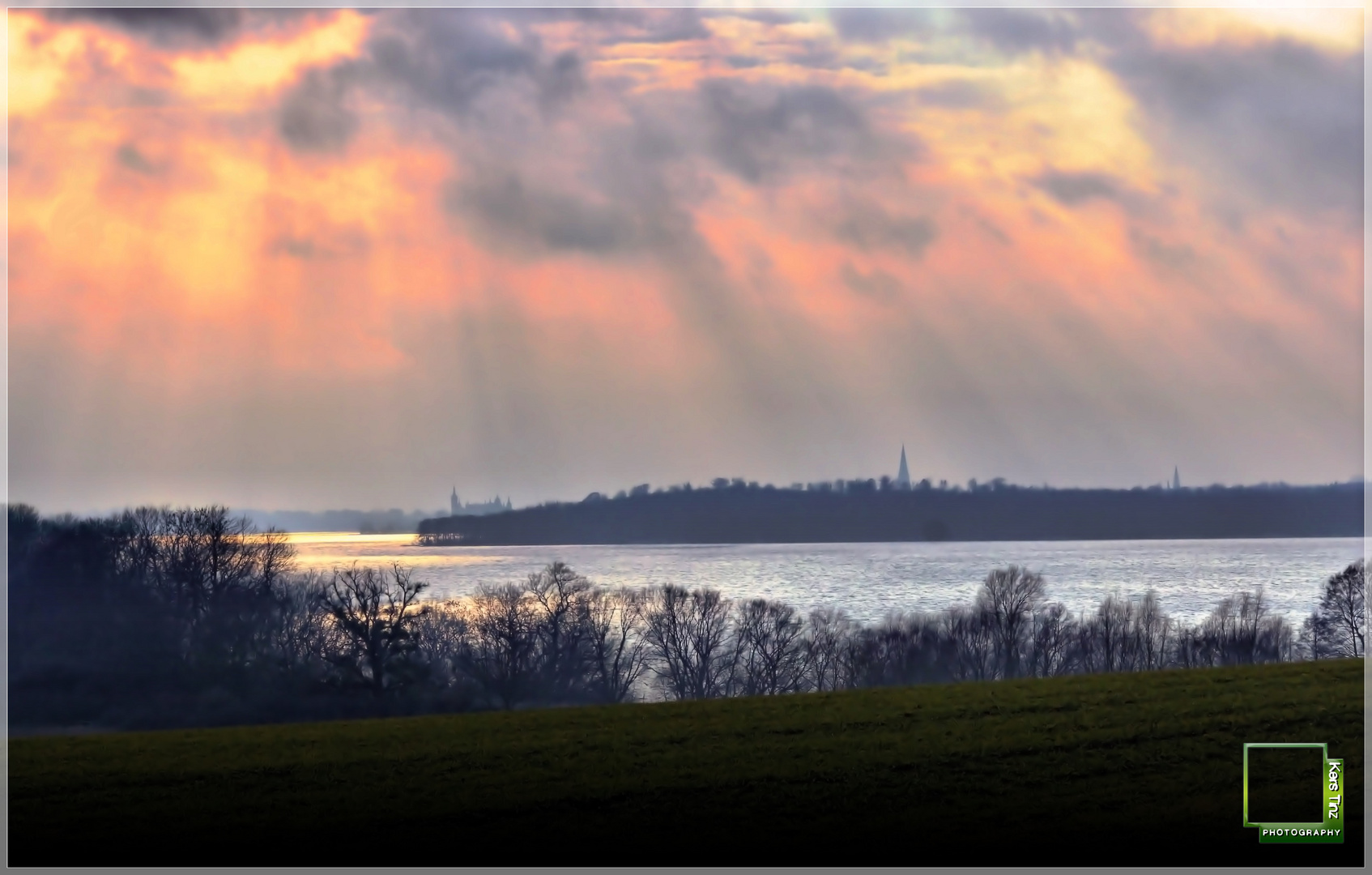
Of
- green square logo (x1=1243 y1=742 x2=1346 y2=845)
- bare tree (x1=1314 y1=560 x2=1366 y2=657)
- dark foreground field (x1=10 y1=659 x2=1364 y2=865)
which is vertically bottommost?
bare tree (x1=1314 y1=560 x2=1366 y2=657)

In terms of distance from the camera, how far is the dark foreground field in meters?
13.4

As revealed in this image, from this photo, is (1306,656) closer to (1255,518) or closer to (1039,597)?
(1039,597)

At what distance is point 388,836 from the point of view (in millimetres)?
14109

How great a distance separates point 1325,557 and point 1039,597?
2294 inches

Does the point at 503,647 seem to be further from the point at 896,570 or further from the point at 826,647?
the point at 896,570

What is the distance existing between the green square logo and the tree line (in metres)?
45.6

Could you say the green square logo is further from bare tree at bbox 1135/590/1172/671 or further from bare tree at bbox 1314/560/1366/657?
bare tree at bbox 1135/590/1172/671

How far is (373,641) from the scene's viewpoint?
5522 centimetres

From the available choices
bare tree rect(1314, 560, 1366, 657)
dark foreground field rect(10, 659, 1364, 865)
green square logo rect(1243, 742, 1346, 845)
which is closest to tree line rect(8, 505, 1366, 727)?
bare tree rect(1314, 560, 1366, 657)

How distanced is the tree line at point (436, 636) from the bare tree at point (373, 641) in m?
0.16

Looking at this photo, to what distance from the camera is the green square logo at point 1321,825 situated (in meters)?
12.6

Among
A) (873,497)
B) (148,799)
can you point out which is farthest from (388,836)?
(873,497)

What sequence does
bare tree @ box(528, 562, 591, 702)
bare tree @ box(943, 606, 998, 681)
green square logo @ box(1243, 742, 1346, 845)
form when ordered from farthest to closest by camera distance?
1. bare tree @ box(943, 606, 998, 681)
2. bare tree @ box(528, 562, 591, 702)
3. green square logo @ box(1243, 742, 1346, 845)

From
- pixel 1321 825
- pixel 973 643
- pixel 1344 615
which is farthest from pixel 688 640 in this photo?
pixel 1321 825
